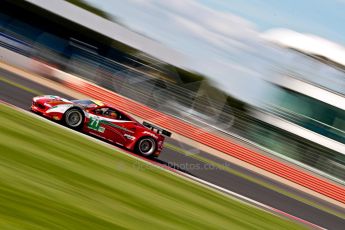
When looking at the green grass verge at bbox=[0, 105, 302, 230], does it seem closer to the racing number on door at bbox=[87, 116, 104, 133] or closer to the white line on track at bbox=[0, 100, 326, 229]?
the white line on track at bbox=[0, 100, 326, 229]

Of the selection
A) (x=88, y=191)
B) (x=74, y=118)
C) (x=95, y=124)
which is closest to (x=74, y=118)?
(x=74, y=118)

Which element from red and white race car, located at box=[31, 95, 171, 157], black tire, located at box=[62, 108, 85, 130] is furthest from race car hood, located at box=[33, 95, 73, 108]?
black tire, located at box=[62, 108, 85, 130]

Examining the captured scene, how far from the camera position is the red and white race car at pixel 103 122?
1482cm

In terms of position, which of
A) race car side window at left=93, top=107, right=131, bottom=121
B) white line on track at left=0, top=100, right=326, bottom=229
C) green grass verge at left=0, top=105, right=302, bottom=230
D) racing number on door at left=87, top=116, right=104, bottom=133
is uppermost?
race car side window at left=93, top=107, right=131, bottom=121

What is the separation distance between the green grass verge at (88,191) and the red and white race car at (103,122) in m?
0.97

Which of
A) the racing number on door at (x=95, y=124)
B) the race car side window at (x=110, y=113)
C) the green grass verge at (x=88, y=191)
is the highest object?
the race car side window at (x=110, y=113)

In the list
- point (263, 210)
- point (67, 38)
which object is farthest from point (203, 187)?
point (67, 38)

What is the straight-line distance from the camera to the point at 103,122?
15312 millimetres

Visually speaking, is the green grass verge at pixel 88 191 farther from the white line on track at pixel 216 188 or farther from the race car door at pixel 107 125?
the race car door at pixel 107 125

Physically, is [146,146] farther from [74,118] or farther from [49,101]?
[49,101]

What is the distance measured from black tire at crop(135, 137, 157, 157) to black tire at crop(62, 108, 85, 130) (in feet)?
5.13

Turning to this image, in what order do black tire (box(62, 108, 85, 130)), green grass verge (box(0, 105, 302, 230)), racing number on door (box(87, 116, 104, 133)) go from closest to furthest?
green grass verge (box(0, 105, 302, 230)) < black tire (box(62, 108, 85, 130)) < racing number on door (box(87, 116, 104, 133))

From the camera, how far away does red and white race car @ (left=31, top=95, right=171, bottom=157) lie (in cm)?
1482

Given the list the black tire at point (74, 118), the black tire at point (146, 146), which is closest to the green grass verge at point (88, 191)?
the black tire at point (74, 118)
